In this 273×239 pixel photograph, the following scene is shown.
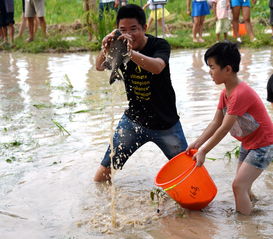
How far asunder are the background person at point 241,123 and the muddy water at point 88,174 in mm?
249

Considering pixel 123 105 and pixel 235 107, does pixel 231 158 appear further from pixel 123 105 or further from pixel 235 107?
pixel 123 105

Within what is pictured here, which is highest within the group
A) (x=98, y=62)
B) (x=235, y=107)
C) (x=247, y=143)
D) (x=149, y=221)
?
(x=98, y=62)

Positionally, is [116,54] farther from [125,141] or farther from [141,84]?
[125,141]

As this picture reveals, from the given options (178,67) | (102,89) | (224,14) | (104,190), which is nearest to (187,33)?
(224,14)

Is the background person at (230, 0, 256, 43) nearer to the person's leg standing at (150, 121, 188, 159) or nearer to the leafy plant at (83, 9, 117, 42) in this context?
the leafy plant at (83, 9, 117, 42)

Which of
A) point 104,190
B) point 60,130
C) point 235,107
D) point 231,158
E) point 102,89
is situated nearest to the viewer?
point 235,107

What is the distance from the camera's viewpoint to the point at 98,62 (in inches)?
146

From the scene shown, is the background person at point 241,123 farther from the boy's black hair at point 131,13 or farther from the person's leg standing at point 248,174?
the boy's black hair at point 131,13

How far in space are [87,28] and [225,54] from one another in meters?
9.45

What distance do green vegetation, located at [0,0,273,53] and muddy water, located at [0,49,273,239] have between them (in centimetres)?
345

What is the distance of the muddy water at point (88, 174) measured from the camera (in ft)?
10.8

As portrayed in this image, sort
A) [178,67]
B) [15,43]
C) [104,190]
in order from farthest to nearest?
[15,43], [178,67], [104,190]

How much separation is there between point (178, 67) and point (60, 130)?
385 cm

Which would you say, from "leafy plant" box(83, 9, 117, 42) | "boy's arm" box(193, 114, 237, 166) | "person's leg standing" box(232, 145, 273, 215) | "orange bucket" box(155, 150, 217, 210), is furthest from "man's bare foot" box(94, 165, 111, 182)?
"leafy plant" box(83, 9, 117, 42)
